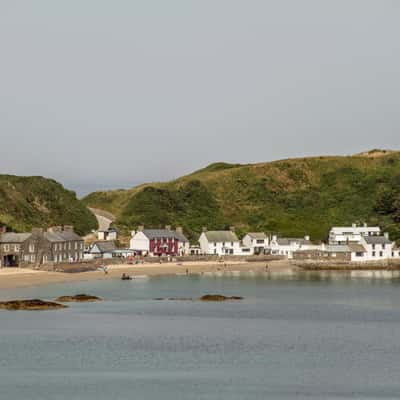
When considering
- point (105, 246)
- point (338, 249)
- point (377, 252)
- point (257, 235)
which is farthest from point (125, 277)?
point (377, 252)

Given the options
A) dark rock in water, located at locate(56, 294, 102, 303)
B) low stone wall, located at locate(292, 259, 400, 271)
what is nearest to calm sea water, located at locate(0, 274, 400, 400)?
dark rock in water, located at locate(56, 294, 102, 303)

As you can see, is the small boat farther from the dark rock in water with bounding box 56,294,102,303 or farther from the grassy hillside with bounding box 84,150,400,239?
the grassy hillside with bounding box 84,150,400,239

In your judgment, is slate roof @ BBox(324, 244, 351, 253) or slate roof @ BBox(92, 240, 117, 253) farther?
slate roof @ BBox(324, 244, 351, 253)

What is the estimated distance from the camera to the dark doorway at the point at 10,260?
9688cm

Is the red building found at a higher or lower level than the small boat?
higher

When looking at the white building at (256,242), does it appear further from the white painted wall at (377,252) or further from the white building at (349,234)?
the white painted wall at (377,252)

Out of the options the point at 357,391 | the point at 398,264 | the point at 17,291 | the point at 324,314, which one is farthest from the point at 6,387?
the point at 398,264

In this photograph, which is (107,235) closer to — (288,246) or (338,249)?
(288,246)

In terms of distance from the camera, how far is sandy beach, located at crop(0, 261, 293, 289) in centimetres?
8588

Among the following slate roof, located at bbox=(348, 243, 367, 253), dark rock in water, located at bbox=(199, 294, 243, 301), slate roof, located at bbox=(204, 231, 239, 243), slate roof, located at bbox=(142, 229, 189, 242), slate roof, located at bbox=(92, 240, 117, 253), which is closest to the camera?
dark rock in water, located at bbox=(199, 294, 243, 301)

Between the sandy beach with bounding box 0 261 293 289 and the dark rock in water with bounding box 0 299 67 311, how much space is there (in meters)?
14.4

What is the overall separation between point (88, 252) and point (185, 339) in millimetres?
59435

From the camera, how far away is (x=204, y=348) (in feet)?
164

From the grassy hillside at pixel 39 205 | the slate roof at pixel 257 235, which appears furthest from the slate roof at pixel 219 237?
the grassy hillside at pixel 39 205
